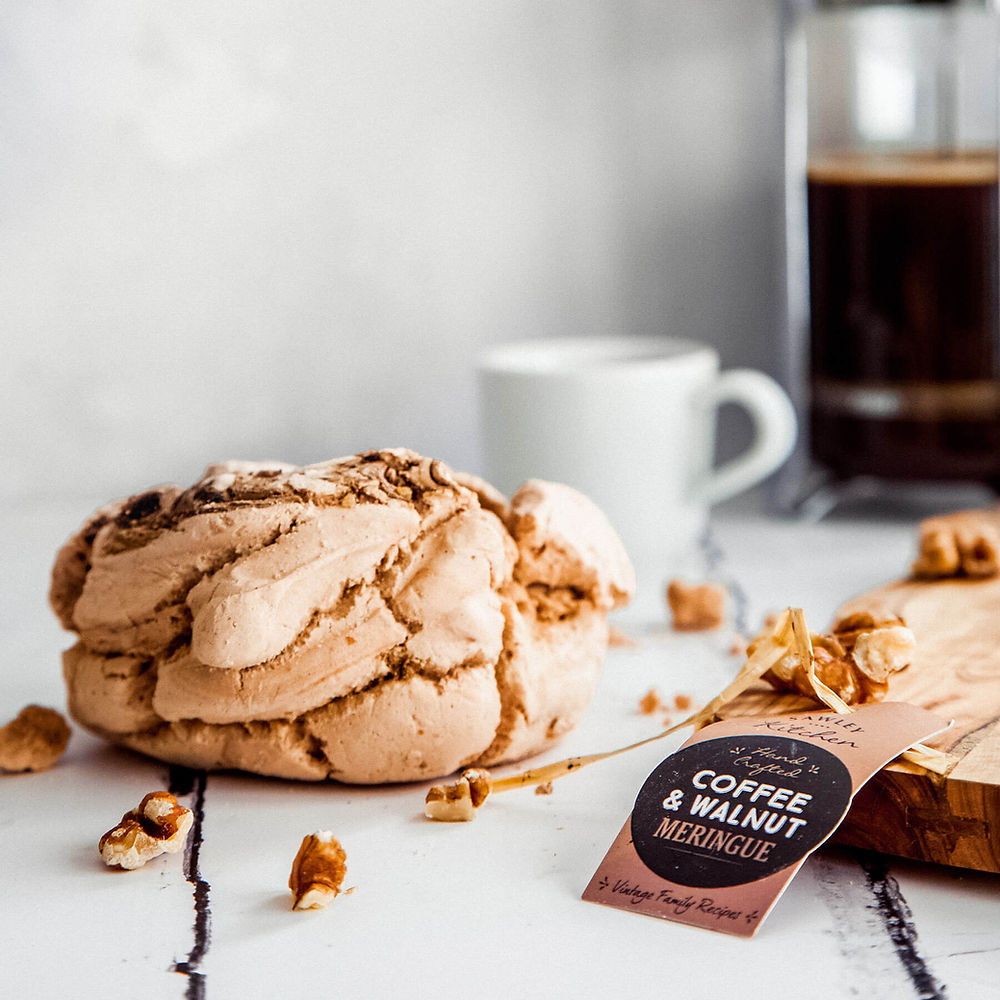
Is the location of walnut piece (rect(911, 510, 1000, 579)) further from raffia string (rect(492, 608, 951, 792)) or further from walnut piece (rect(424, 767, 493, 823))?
walnut piece (rect(424, 767, 493, 823))

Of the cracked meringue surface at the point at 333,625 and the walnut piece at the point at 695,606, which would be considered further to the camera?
the walnut piece at the point at 695,606

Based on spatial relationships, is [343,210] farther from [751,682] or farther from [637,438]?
[751,682]

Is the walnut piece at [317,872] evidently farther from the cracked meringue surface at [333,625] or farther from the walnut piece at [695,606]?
the walnut piece at [695,606]

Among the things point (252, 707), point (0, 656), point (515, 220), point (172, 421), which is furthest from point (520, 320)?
point (252, 707)

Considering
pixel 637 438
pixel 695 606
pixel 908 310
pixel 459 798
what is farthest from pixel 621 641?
pixel 908 310

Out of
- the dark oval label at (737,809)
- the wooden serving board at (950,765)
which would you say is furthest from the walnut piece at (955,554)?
the dark oval label at (737,809)
